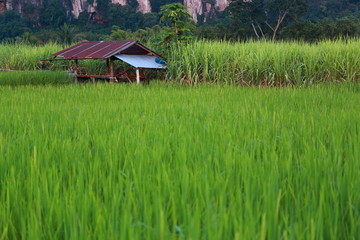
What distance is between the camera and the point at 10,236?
1.00m

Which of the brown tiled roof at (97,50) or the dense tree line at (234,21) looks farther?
the dense tree line at (234,21)

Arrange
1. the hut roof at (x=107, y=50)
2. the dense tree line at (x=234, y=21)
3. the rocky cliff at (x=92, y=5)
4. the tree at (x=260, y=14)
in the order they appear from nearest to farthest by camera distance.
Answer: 1. the hut roof at (x=107, y=50)
2. the dense tree line at (x=234, y=21)
3. the tree at (x=260, y=14)
4. the rocky cliff at (x=92, y=5)

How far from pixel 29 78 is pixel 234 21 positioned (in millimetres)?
27260

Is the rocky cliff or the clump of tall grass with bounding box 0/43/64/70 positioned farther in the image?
the rocky cliff

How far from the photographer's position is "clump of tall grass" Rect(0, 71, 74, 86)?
25.0 ft

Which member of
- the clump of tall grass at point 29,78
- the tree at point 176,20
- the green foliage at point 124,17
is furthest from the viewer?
the green foliage at point 124,17

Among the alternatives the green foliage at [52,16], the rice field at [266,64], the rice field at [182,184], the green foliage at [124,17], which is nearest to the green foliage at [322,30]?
the rice field at [266,64]

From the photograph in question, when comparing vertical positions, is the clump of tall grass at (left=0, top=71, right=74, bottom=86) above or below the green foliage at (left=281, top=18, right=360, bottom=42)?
below

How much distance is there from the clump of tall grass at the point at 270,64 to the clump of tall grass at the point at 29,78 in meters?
2.92

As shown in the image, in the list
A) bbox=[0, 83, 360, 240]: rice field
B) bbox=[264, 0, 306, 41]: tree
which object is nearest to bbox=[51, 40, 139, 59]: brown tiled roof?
bbox=[0, 83, 360, 240]: rice field

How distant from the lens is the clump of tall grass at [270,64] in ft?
23.5

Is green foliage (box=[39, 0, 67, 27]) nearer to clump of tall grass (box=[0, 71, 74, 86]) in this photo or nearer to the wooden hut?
the wooden hut

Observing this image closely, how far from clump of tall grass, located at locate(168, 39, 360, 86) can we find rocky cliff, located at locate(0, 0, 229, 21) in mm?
59455

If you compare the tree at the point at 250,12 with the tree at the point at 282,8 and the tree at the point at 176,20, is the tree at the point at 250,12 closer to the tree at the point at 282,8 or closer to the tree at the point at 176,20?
the tree at the point at 282,8
